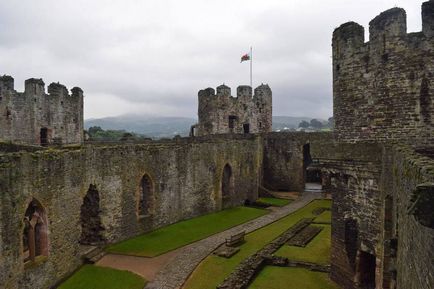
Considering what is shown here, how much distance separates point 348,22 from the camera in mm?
13078

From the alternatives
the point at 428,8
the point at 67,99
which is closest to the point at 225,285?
the point at 428,8

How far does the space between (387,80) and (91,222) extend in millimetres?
13895

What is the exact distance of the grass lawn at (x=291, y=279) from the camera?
46.5 feet

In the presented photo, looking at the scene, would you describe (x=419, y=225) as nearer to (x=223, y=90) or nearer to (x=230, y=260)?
(x=230, y=260)

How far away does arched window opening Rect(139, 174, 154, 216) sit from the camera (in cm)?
2166

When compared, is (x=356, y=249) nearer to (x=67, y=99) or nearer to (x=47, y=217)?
(x=47, y=217)

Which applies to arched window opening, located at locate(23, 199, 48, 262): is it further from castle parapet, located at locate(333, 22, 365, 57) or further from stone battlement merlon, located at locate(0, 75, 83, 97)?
stone battlement merlon, located at locate(0, 75, 83, 97)

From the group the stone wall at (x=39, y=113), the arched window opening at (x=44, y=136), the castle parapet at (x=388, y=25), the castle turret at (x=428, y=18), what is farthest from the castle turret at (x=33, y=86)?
the castle turret at (x=428, y=18)

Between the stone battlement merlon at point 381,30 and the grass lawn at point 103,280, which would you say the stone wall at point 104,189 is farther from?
the stone battlement merlon at point 381,30

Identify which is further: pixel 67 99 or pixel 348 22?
pixel 67 99

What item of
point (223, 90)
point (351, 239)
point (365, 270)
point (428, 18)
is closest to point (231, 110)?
point (223, 90)

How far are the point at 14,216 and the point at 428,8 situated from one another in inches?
560

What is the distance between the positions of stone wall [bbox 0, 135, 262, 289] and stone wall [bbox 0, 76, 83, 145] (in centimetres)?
1205

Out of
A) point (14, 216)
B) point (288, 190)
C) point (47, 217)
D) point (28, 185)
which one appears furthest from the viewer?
point (288, 190)
